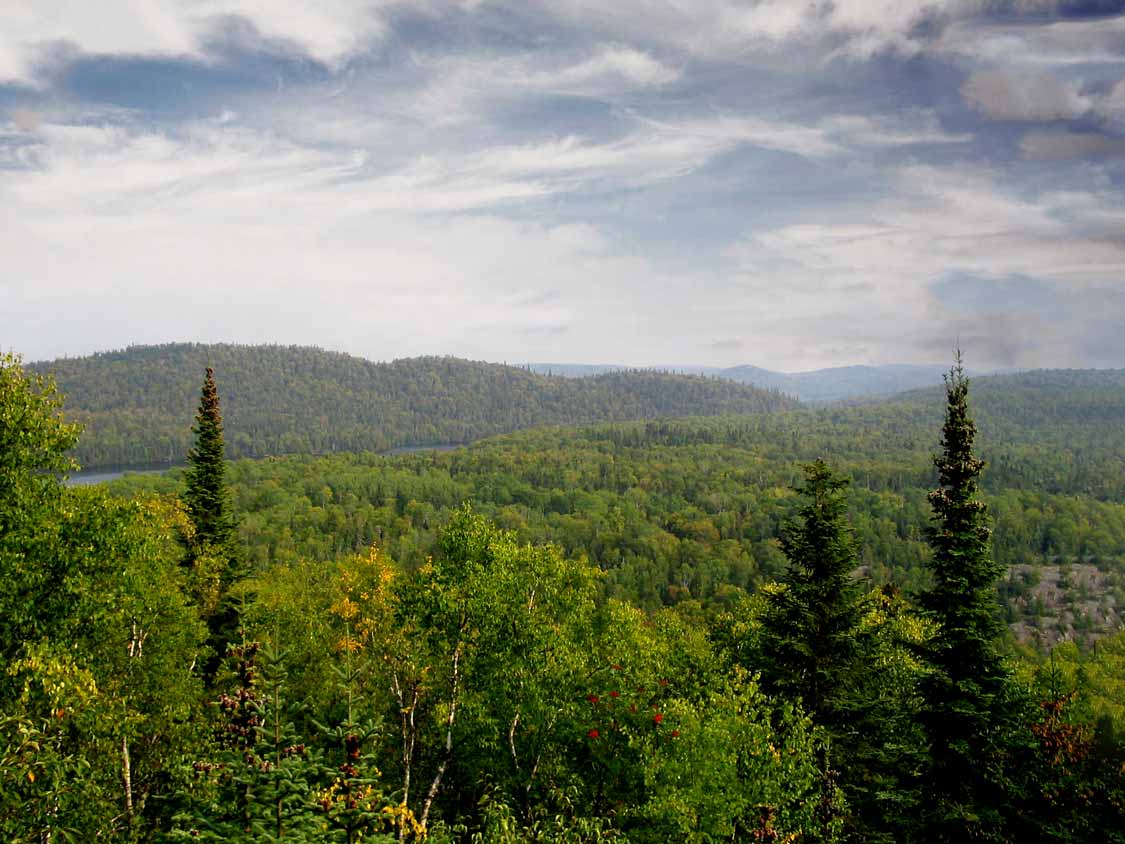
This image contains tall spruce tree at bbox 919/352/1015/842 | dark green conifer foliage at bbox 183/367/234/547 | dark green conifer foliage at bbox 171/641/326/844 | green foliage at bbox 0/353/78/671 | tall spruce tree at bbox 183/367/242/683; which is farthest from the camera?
dark green conifer foliage at bbox 183/367/234/547

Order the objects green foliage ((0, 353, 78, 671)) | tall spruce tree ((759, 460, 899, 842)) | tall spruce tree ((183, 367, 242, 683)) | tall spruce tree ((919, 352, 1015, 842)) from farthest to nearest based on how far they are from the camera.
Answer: tall spruce tree ((183, 367, 242, 683)) → tall spruce tree ((759, 460, 899, 842)) → tall spruce tree ((919, 352, 1015, 842)) → green foliage ((0, 353, 78, 671))

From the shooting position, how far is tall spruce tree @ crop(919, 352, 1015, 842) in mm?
24141

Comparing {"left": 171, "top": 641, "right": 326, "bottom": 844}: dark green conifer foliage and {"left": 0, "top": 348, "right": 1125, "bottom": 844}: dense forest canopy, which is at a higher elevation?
{"left": 171, "top": 641, "right": 326, "bottom": 844}: dark green conifer foliage

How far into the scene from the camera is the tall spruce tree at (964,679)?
950 inches

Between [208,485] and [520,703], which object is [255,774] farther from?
[208,485]

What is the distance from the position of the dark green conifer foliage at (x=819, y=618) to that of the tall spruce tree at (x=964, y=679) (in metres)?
3.83

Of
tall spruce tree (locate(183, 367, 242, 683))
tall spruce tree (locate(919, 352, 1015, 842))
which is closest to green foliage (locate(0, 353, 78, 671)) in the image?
tall spruce tree (locate(183, 367, 242, 683))

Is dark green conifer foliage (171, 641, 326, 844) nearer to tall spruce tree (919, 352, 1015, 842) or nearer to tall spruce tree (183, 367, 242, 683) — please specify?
tall spruce tree (919, 352, 1015, 842)

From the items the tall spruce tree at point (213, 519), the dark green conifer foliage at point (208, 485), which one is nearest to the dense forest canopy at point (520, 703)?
the tall spruce tree at point (213, 519)

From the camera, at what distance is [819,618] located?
2922 centimetres

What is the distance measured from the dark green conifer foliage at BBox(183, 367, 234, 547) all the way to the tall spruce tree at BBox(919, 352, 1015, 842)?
41.6 metres

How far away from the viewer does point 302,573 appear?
66.1 m

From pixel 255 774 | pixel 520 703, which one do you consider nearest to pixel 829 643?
pixel 520 703

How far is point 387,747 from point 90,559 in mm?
21656
